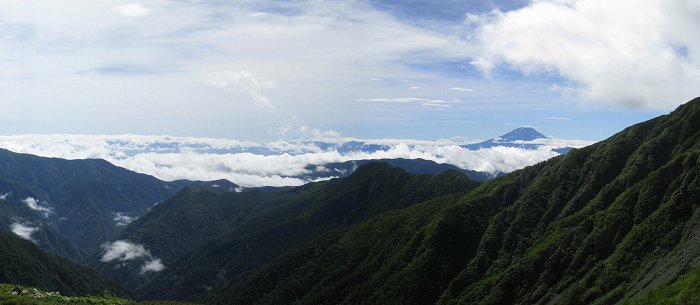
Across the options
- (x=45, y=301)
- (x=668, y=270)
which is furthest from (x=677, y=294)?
(x=45, y=301)


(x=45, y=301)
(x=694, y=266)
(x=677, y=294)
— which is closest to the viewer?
(x=677, y=294)

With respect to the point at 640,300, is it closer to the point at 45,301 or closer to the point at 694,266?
the point at 694,266

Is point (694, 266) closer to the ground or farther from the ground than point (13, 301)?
farther from the ground

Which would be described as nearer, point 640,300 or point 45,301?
point 640,300

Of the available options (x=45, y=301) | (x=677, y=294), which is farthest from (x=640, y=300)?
(x=45, y=301)

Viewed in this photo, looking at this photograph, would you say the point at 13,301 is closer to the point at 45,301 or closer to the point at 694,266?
the point at 45,301

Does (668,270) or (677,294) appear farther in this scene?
(668,270)

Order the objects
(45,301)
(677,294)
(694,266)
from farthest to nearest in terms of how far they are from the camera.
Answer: (45,301), (694,266), (677,294)

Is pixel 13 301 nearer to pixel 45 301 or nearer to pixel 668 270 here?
pixel 45 301
